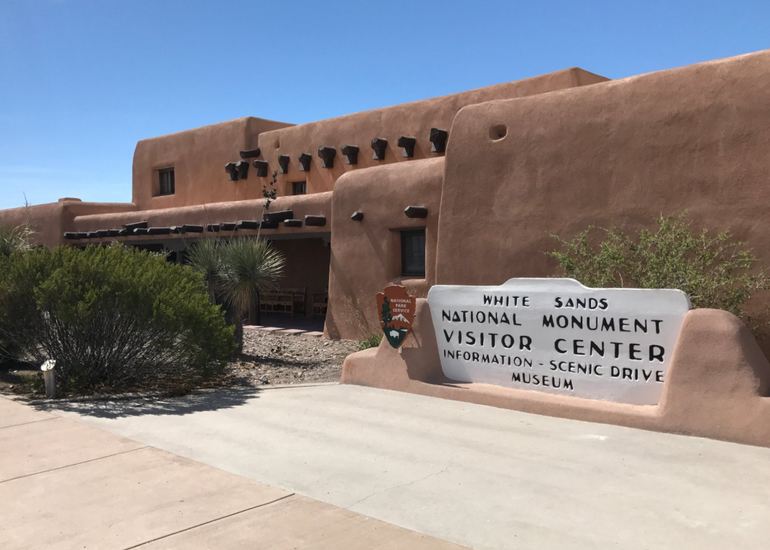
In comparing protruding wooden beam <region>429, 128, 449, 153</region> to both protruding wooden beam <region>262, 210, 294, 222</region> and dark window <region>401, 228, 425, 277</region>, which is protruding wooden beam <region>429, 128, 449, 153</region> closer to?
dark window <region>401, 228, 425, 277</region>

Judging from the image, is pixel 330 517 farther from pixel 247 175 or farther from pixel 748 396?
pixel 247 175

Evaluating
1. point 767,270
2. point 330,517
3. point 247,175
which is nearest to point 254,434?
point 330,517

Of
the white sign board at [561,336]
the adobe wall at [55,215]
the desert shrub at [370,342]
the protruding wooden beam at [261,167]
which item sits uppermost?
the protruding wooden beam at [261,167]

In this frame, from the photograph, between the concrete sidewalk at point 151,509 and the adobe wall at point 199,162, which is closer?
the concrete sidewalk at point 151,509

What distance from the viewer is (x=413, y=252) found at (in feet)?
49.6

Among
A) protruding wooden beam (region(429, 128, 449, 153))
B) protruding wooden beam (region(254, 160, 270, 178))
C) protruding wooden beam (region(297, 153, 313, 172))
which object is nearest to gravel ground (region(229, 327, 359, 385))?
protruding wooden beam (region(429, 128, 449, 153))

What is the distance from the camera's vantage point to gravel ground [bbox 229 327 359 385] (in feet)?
37.2

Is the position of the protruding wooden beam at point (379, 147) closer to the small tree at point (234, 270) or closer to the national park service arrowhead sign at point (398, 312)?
the small tree at point (234, 270)

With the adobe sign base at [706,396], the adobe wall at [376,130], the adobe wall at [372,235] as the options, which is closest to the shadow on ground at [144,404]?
the adobe sign base at [706,396]

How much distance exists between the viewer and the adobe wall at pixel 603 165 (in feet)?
30.7

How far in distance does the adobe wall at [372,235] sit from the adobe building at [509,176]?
1.3 inches

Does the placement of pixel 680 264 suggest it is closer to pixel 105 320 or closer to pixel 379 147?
pixel 105 320

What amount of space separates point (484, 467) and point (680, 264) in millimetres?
4264

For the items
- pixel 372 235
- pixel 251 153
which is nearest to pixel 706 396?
pixel 372 235
